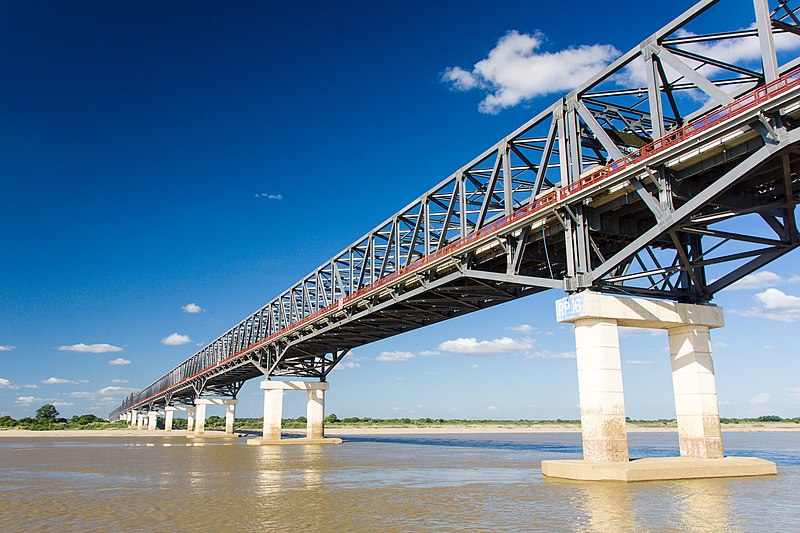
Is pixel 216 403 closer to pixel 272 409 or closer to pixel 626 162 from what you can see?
pixel 272 409

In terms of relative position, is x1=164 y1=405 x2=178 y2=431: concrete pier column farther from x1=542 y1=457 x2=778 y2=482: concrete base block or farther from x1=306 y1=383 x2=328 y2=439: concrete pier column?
x1=542 y1=457 x2=778 y2=482: concrete base block

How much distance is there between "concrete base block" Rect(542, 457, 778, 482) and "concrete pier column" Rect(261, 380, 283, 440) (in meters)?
49.4

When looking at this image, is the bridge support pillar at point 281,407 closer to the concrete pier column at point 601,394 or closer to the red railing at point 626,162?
the red railing at point 626,162

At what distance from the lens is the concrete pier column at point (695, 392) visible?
85.4 ft

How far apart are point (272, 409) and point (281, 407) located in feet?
3.43

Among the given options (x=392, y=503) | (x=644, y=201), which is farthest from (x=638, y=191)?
(x=392, y=503)

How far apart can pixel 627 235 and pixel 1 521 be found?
2556cm

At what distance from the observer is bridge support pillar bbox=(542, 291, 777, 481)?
2338 centimetres

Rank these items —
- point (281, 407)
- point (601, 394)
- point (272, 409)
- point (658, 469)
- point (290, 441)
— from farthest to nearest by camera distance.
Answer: point (281, 407) < point (272, 409) < point (290, 441) < point (601, 394) < point (658, 469)

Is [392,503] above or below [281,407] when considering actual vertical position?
below

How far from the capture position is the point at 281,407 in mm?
71438

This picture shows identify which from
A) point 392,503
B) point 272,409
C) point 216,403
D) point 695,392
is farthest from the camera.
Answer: point 216,403

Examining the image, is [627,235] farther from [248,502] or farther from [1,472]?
[1,472]

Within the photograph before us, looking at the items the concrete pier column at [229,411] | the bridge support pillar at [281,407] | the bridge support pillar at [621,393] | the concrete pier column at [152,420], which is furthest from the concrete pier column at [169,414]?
the bridge support pillar at [621,393]
